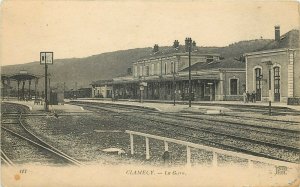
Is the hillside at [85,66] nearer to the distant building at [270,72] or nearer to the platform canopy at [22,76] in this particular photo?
the platform canopy at [22,76]

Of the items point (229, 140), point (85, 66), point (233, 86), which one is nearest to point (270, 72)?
point (233, 86)

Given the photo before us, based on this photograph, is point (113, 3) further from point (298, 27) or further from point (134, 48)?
point (298, 27)

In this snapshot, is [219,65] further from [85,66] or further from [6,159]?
[6,159]

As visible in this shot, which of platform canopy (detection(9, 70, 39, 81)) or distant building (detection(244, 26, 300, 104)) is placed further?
distant building (detection(244, 26, 300, 104))

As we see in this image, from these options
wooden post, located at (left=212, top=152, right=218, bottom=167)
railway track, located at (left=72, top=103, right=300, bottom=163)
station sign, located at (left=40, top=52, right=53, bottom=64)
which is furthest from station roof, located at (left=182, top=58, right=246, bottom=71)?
wooden post, located at (left=212, top=152, right=218, bottom=167)

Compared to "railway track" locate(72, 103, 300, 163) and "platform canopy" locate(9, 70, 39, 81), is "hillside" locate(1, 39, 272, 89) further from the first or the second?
"railway track" locate(72, 103, 300, 163)

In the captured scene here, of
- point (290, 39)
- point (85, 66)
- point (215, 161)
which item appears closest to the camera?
point (215, 161)

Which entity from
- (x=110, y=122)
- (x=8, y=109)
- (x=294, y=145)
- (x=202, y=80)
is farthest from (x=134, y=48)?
(x=202, y=80)

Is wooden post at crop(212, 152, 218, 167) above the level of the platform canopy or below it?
below

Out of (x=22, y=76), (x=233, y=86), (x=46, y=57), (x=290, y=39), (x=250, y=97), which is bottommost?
(x=250, y=97)
